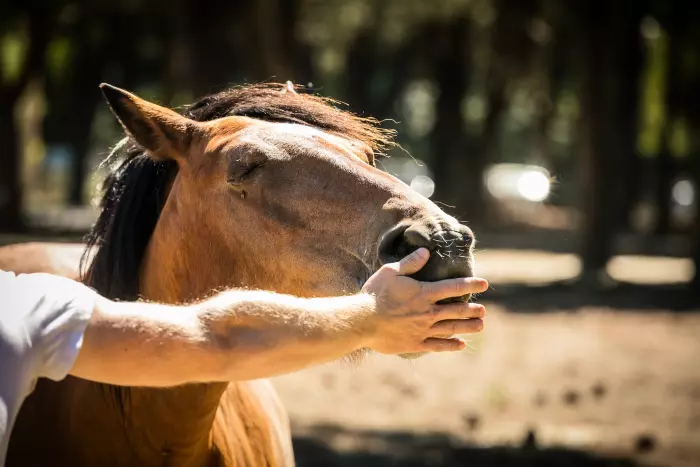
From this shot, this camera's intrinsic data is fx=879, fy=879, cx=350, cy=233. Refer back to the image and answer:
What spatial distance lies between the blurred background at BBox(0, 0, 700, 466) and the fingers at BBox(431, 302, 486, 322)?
50 centimetres

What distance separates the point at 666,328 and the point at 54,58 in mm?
22892

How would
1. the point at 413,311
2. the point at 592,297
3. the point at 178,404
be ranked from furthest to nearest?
the point at 592,297 → the point at 178,404 → the point at 413,311

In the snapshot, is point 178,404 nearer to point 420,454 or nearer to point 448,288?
point 448,288

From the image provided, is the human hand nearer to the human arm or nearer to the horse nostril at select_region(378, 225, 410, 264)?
the human arm

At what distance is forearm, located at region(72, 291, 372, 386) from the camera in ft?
5.90

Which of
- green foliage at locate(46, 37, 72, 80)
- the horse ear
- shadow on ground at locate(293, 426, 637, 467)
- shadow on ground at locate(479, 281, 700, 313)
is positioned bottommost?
shadow on ground at locate(293, 426, 637, 467)

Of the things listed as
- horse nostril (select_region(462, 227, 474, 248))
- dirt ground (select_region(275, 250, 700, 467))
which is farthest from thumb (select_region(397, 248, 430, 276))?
dirt ground (select_region(275, 250, 700, 467))

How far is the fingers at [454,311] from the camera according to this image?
6.63ft

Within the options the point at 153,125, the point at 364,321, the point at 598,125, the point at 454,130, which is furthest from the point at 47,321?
the point at 454,130

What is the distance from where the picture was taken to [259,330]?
1881 mm

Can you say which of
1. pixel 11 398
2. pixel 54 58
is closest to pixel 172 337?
pixel 11 398

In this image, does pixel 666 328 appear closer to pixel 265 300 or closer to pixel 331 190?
pixel 331 190

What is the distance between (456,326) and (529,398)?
6.68m

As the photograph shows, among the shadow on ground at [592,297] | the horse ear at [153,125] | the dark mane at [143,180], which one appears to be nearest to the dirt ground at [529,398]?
the shadow on ground at [592,297]
